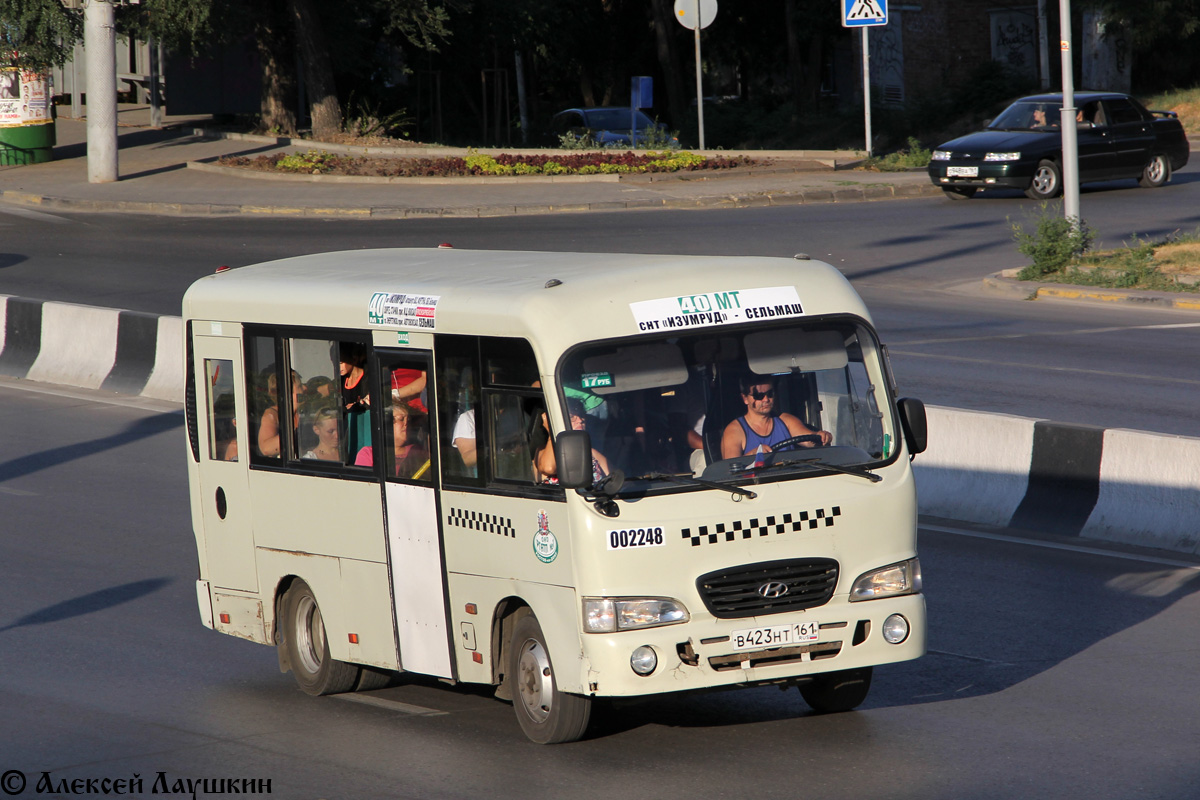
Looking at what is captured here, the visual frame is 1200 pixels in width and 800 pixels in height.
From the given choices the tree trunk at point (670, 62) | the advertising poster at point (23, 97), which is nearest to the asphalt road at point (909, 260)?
the advertising poster at point (23, 97)

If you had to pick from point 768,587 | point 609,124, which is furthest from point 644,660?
point 609,124

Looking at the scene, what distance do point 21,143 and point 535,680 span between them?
33.9 metres

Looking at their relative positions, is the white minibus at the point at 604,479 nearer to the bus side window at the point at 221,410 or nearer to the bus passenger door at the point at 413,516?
the bus passenger door at the point at 413,516

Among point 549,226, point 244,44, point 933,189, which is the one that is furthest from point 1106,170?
point 244,44

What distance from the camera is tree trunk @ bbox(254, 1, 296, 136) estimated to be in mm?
40906

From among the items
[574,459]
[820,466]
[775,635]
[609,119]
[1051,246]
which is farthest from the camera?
[609,119]

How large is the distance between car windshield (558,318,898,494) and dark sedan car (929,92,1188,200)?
853 inches

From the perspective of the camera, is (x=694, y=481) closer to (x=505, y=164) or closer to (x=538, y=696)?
(x=538, y=696)

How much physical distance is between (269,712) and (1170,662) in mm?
4512

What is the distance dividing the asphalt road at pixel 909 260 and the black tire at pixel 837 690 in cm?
688

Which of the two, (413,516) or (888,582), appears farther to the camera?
(413,516)

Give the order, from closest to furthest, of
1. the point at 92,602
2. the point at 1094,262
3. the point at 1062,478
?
the point at 92,602
the point at 1062,478
the point at 1094,262

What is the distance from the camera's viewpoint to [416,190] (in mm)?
32031

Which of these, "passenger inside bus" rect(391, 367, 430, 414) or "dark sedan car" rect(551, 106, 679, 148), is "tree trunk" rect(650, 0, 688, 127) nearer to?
"dark sedan car" rect(551, 106, 679, 148)
